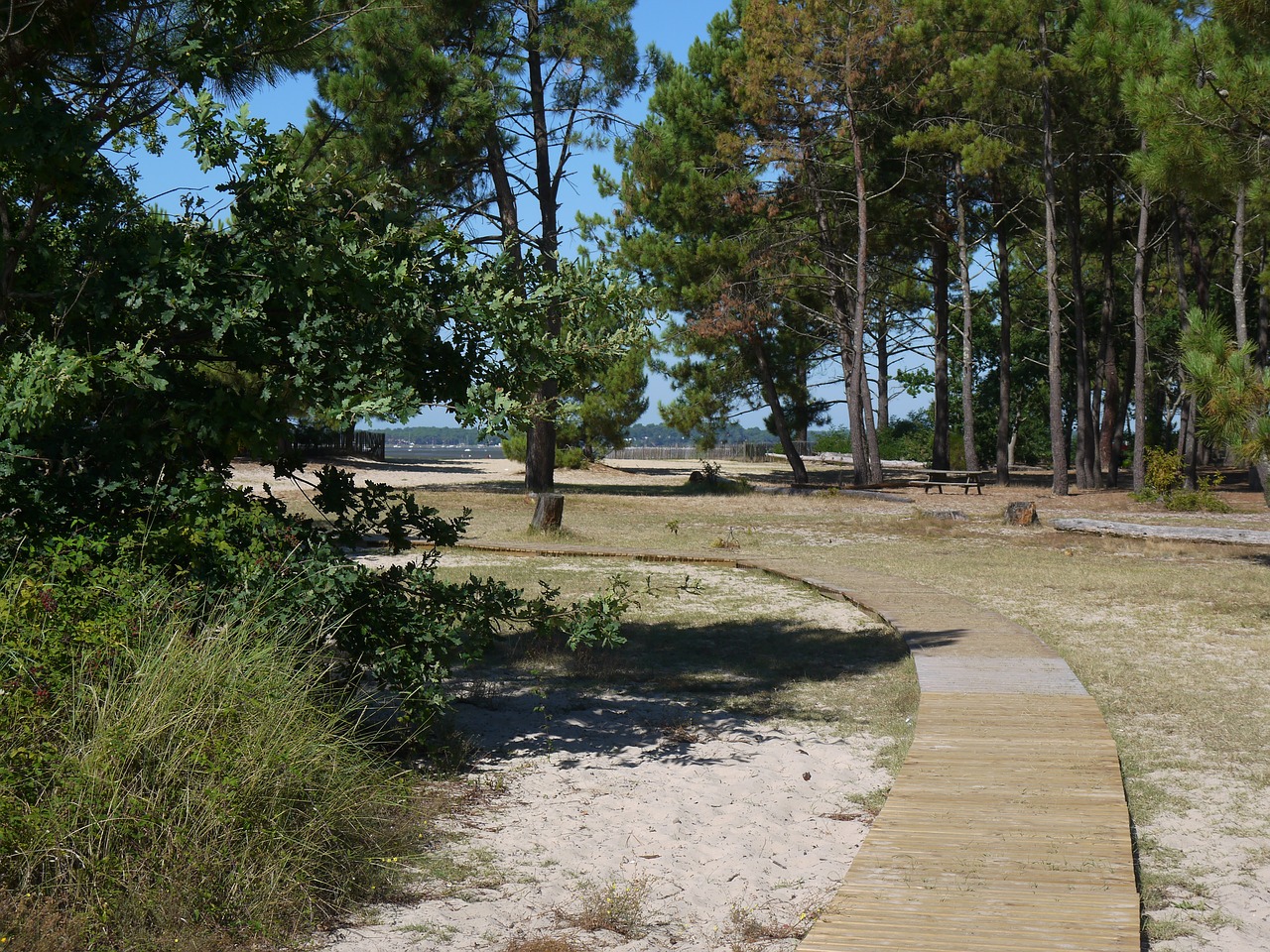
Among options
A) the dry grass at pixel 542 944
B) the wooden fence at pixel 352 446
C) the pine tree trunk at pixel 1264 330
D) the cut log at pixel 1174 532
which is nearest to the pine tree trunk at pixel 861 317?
the pine tree trunk at pixel 1264 330

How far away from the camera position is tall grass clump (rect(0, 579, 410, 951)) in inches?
147

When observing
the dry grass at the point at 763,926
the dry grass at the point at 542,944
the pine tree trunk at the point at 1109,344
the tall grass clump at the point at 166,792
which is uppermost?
the pine tree trunk at the point at 1109,344

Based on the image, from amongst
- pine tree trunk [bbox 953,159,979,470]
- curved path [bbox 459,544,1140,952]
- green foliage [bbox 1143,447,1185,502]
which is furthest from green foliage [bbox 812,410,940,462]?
curved path [bbox 459,544,1140,952]

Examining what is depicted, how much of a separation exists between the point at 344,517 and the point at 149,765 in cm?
212

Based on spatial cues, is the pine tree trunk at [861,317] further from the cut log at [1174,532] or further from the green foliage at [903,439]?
the green foliage at [903,439]

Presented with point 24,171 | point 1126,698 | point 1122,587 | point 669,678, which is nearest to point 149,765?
point 24,171

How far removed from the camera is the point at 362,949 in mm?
3811

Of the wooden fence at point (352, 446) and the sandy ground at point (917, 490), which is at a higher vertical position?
the wooden fence at point (352, 446)

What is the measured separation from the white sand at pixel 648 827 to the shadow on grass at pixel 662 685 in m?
0.03

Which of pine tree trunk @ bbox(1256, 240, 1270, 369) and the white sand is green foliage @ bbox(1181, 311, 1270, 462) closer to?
the white sand

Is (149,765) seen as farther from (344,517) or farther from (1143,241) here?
(1143,241)

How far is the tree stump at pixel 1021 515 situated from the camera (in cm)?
1909

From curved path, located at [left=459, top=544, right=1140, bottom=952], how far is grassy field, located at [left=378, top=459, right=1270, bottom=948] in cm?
26

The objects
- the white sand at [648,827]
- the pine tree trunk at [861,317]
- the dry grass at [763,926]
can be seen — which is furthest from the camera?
the pine tree trunk at [861,317]
